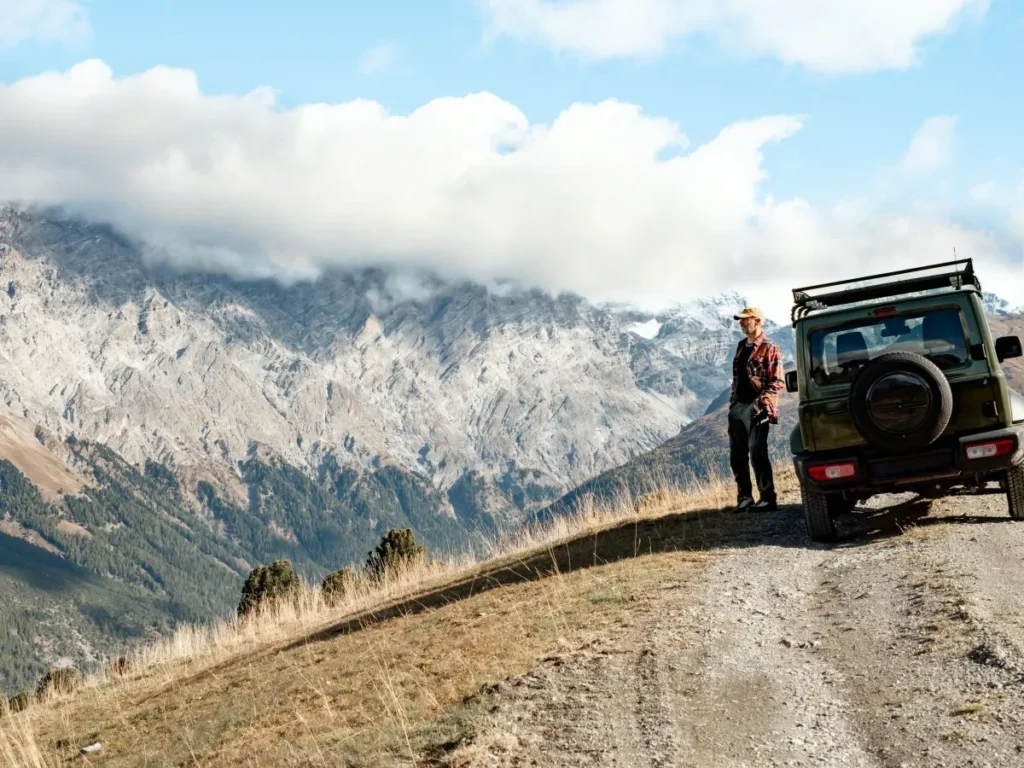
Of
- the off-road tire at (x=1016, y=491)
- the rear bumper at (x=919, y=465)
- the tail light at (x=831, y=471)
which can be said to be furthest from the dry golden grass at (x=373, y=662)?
the off-road tire at (x=1016, y=491)

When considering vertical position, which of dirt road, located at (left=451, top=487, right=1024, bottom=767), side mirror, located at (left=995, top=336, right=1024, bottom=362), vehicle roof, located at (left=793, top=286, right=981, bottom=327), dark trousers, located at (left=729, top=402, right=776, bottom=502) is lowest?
dirt road, located at (left=451, top=487, right=1024, bottom=767)

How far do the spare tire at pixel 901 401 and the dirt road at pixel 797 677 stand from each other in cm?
153

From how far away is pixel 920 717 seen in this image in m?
6.40

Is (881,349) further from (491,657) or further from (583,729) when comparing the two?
(583,729)

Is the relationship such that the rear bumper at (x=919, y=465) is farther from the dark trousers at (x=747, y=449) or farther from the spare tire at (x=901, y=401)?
the dark trousers at (x=747, y=449)

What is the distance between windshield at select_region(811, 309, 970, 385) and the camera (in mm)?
13031

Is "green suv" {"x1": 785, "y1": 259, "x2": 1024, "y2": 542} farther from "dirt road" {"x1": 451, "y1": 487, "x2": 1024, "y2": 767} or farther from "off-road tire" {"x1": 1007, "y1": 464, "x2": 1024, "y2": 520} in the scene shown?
"dirt road" {"x1": 451, "y1": 487, "x2": 1024, "y2": 767}

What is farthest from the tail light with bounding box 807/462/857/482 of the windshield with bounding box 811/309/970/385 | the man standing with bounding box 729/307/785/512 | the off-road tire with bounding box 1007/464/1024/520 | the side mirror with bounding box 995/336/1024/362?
the side mirror with bounding box 995/336/1024/362

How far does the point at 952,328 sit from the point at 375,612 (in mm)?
8740

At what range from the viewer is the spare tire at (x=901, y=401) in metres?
12.2

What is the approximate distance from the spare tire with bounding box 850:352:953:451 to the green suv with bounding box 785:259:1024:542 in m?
0.01

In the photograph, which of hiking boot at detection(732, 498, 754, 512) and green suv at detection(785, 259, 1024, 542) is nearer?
green suv at detection(785, 259, 1024, 542)

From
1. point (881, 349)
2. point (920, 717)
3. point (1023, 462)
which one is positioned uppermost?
point (881, 349)

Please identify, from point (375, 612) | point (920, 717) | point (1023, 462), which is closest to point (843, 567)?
point (1023, 462)
